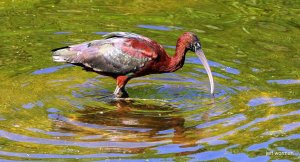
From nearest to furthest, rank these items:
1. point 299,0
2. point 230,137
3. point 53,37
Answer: point 230,137
point 53,37
point 299,0

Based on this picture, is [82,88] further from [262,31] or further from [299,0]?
[299,0]

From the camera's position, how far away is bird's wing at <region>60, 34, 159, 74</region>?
11852 millimetres

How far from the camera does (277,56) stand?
13.5 metres

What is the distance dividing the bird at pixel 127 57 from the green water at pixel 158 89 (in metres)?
0.34

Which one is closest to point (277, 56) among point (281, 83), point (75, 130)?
point (281, 83)

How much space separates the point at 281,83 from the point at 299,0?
431 cm

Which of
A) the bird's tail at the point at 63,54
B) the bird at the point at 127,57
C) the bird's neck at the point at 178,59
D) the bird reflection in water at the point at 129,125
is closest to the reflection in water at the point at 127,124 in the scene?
the bird reflection in water at the point at 129,125

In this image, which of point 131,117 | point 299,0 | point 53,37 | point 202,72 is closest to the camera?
point 131,117

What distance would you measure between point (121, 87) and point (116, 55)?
19.1 inches

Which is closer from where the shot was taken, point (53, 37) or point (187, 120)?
point (187, 120)

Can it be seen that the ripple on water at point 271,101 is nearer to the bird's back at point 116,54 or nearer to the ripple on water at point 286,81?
the ripple on water at point 286,81

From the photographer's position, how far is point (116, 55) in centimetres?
1198

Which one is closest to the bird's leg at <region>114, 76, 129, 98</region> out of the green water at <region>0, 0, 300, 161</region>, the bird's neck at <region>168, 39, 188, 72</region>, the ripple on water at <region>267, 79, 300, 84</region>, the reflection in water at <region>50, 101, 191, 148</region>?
the green water at <region>0, 0, 300, 161</region>

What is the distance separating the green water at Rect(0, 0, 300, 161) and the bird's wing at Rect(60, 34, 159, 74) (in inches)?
16.3
